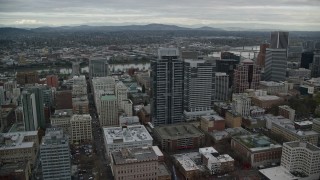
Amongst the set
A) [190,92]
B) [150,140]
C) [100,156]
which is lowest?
[100,156]

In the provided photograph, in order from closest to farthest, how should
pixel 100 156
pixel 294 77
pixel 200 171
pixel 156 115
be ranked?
pixel 200 171
pixel 100 156
pixel 156 115
pixel 294 77

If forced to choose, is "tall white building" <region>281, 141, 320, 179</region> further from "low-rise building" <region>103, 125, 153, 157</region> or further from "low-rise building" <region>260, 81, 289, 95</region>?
"low-rise building" <region>260, 81, 289, 95</region>

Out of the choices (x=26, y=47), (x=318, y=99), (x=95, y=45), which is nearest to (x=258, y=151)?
(x=318, y=99)

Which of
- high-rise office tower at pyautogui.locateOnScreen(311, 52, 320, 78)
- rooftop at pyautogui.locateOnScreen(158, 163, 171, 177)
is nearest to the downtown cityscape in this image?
rooftop at pyautogui.locateOnScreen(158, 163, 171, 177)

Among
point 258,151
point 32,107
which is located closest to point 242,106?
point 258,151

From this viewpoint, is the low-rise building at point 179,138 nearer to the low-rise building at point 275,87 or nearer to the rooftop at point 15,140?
the rooftop at point 15,140

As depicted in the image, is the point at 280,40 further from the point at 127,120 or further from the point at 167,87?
the point at 127,120

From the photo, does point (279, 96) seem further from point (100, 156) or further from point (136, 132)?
point (100, 156)
